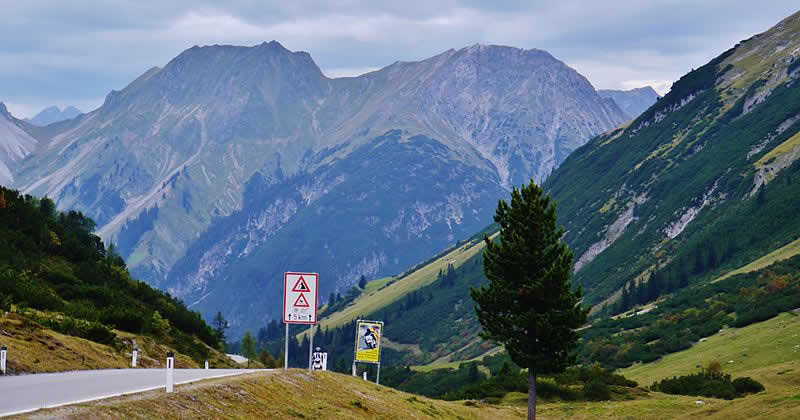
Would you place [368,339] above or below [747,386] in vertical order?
above

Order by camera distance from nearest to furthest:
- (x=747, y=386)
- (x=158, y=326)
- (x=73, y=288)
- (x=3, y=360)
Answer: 1. (x=3, y=360)
2. (x=158, y=326)
3. (x=73, y=288)
4. (x=747, y=386)

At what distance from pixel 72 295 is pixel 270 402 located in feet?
153

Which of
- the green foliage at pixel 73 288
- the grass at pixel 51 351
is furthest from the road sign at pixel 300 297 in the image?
the green foliage at pixel 73 288

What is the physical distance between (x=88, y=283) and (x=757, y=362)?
85.1m

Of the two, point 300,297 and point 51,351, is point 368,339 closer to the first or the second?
point 300,297

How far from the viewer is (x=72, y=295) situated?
75125 millimetres

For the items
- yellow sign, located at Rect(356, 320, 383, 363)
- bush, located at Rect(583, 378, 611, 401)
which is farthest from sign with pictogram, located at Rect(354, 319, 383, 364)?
bush, located at Rect(583, 378, 611, 401)

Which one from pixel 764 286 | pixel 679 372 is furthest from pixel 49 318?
pixel 764 286

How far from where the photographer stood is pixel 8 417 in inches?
893

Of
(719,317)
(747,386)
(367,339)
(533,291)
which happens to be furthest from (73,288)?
(719,317)

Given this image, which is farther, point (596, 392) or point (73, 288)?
point (596, 392)

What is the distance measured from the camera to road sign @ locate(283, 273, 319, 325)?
1671 inches

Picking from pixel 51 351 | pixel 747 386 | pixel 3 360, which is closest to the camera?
pixel 3 360

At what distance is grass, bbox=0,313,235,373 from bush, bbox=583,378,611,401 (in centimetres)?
3841
